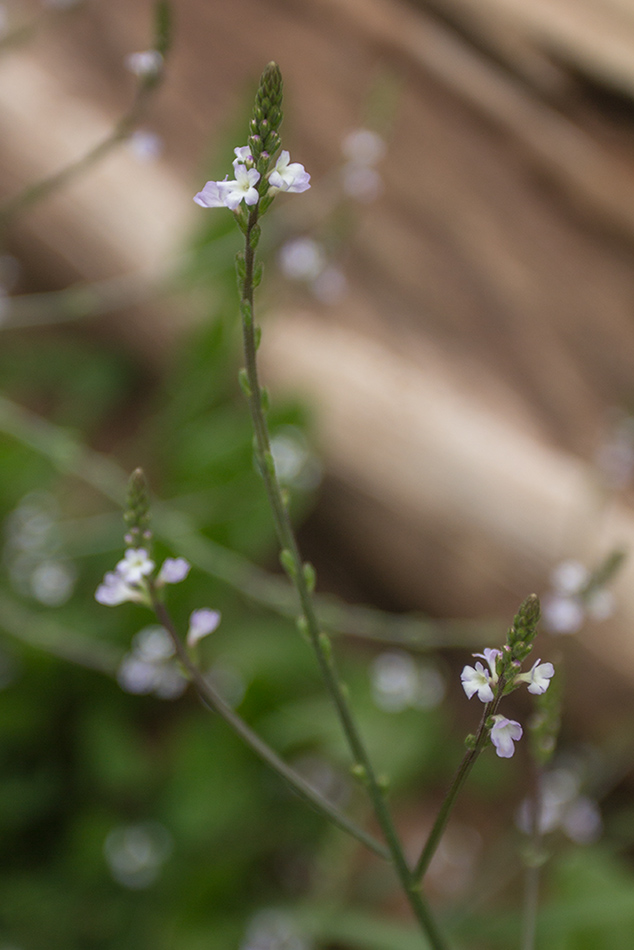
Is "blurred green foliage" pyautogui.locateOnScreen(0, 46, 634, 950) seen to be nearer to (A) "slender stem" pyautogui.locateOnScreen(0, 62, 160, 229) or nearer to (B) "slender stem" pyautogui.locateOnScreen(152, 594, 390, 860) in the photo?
(A) "slender stem" pyautogui.locateOnScreen(0, 62, 160, 229)

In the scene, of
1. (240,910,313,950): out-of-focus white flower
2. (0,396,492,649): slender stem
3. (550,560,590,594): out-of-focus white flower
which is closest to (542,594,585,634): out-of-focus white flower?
(550,560,590,594): out-of-focus white flower

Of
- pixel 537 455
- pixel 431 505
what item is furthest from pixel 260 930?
pixel 537 455

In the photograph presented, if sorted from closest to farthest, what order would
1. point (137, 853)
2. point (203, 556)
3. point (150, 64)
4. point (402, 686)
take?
point (150, 64)
point (203, 556)
point (137, 853)
point (402, 686)

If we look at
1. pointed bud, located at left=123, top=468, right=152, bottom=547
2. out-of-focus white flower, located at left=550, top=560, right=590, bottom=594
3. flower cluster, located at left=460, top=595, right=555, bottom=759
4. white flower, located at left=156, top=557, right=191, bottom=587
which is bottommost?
flower cluster, located at left=460, top=595, right=555, bottom=759

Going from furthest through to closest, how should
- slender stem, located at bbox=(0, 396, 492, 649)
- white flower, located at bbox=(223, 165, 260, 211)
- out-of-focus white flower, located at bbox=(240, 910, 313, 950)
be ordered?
out-of-focus white flower, located at bbox=(240, 910, 313, 950) → slender stem, located at bbox=(0, 396, 492, 649) → white flower, located at bbox=(223, 165, 260, 211)

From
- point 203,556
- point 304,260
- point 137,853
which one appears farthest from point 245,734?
point 137,853

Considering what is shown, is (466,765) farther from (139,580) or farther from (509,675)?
(139,580)

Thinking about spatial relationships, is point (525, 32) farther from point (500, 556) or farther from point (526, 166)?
point (500, 556)
